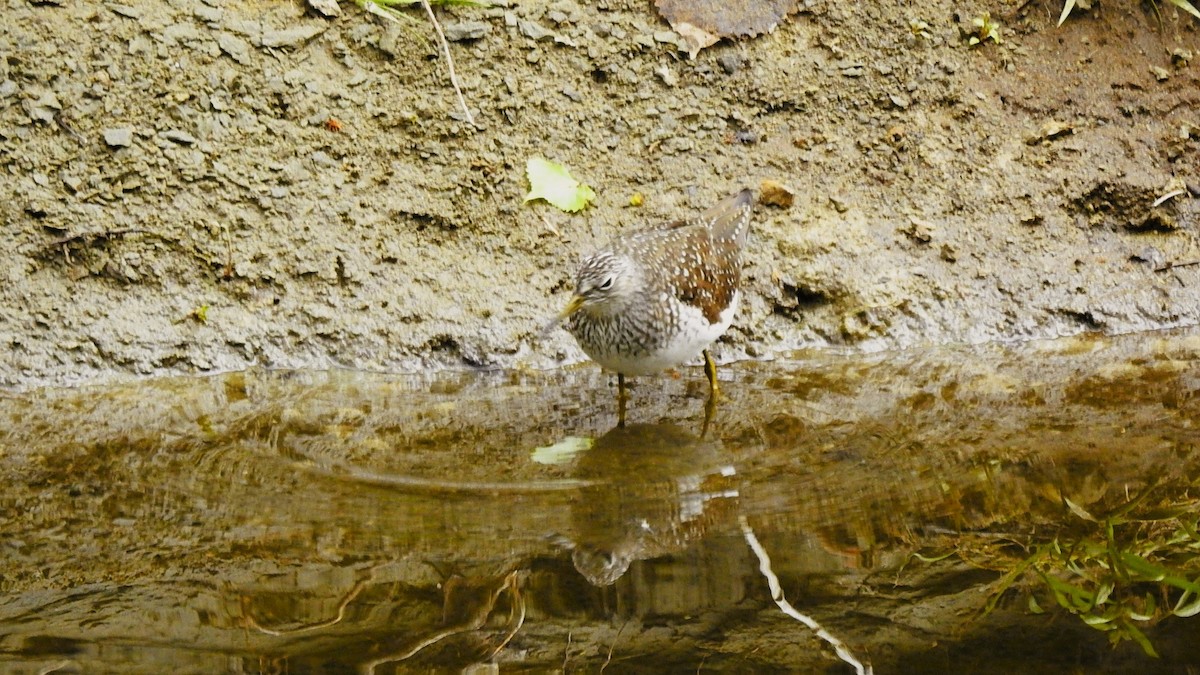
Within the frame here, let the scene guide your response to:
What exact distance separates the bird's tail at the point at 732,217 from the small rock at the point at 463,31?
1913mm

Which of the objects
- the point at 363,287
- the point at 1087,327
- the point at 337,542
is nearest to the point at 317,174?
the point at 363,287

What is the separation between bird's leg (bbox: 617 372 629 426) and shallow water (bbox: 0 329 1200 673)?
0.07 metres

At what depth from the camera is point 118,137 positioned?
22.1 feet

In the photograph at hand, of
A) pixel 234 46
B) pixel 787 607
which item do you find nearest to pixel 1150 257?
pixel 787 607

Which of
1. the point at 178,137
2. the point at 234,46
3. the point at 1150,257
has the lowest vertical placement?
the point at 1150,257

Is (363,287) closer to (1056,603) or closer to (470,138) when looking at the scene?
(470,138)

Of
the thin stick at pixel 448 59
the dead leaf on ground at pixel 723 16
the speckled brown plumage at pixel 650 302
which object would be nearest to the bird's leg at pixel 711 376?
the speckled brown plumage at pixel 650 302

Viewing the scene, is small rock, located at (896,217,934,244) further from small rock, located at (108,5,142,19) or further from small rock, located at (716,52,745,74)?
small rock, located at (108,5,142,19)

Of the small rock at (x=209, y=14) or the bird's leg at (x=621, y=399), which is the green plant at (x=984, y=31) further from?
the small rock at (x=209, y=14)

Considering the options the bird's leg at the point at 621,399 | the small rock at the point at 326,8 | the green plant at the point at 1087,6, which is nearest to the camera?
the bird's leg at the point at 621,399

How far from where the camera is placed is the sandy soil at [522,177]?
6551 millimetres

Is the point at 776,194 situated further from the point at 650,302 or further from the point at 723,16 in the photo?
the point at 650,302

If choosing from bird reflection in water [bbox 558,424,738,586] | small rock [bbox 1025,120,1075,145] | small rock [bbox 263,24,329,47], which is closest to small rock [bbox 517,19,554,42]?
small rock [bbox 263,24,329,47]

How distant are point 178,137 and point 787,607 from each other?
4.56 metres
